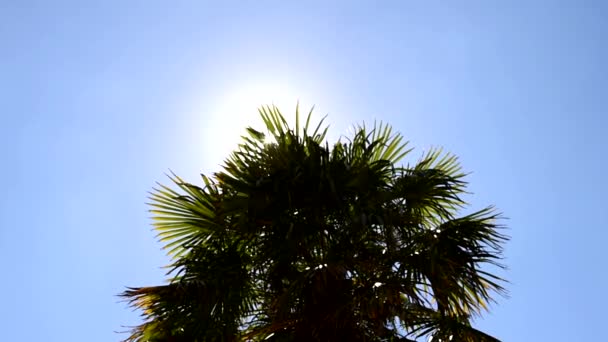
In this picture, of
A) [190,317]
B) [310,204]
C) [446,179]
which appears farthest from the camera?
[446,179]

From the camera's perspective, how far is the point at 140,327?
642 centimetres

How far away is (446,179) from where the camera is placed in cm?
715

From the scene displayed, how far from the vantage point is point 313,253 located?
263 inches

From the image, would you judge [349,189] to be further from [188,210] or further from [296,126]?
[188,210]

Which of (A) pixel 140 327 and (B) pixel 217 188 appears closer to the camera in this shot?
(A) pixel 140 327

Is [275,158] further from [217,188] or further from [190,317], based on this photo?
[190,317]

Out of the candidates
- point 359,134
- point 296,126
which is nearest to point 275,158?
point 296,126

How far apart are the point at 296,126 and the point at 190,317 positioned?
7.83 feet

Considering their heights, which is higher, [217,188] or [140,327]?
[217,188]

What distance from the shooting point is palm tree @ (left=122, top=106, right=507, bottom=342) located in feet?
20.4

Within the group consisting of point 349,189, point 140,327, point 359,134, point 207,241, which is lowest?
point 140,327

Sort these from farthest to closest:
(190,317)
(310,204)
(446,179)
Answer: (446,179) → (310,204) → (190,317)

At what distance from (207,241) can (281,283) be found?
1.05m

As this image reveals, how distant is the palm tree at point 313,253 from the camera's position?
623cm
